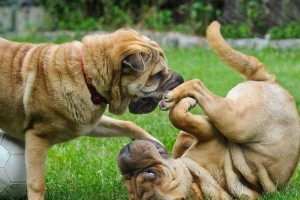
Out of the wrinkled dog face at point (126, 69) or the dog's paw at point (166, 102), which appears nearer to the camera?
the wrinkled dog face at point (126, 69)

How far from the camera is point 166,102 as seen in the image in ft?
16.3

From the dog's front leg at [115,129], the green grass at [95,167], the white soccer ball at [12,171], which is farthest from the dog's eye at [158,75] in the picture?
the white soccer ball at [12,171]

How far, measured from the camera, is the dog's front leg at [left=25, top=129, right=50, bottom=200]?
4.82 m

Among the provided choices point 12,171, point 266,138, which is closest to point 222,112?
point 266,138

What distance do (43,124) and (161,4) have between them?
1121 centimetres

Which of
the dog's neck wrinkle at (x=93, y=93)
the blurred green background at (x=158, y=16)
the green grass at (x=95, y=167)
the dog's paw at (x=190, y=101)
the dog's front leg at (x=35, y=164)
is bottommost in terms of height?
the blurred green background at (x=158, y=16)

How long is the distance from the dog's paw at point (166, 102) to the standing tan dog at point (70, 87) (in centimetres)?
8

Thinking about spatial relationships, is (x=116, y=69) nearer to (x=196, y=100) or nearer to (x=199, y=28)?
(x=196, y=100)

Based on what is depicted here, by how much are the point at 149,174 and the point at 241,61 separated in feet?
4.31

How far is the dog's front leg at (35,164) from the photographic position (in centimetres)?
482

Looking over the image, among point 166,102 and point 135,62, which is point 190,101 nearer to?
point 166,102

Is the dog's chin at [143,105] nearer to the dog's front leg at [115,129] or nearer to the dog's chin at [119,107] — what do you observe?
the dog's chin at [119,107]

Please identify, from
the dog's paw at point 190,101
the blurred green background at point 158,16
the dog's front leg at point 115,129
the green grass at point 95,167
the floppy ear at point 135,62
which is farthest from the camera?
the blurred green background at point 158,16

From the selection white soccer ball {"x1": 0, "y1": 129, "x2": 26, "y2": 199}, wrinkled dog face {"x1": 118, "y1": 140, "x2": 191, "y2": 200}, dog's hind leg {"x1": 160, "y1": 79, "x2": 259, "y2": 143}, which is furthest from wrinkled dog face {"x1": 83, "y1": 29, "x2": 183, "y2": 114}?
white soccer ball {"x1": 0, "y1": 129, "x2": 26, "y2": 199}
